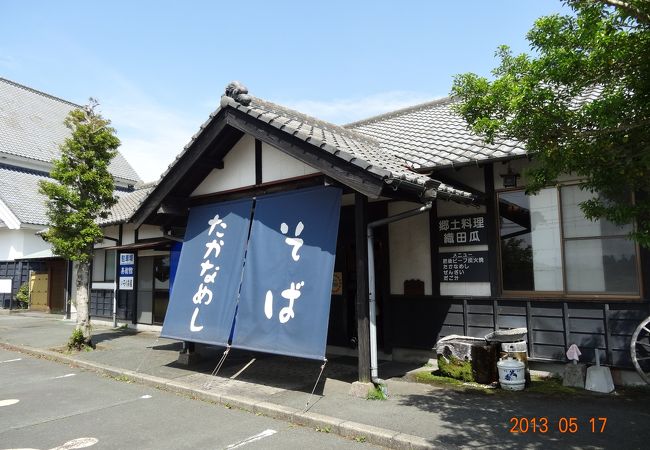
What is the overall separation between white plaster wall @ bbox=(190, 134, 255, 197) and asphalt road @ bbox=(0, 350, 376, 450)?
13.1 ft

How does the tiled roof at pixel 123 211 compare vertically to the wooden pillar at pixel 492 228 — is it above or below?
above

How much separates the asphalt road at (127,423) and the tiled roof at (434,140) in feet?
15.5

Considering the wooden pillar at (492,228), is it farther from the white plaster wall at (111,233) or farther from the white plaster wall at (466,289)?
the white plaster wall at (111,233)

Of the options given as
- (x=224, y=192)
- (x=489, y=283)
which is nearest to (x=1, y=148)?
(x=224, y=192)

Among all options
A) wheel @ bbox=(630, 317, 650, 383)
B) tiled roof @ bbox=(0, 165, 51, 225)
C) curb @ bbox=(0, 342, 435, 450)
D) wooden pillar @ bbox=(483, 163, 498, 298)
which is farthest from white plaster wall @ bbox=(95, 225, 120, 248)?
wheel @ bbox=(630, 317, 650, 383)

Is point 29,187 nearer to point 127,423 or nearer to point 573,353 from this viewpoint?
point 127,423

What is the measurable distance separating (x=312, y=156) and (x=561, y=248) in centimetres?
433

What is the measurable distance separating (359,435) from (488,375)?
112 inches

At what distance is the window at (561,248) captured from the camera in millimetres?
6688

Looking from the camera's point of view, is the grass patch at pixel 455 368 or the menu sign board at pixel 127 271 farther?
the menu sign board at pixel 127 271

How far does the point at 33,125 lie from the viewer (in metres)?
31.0

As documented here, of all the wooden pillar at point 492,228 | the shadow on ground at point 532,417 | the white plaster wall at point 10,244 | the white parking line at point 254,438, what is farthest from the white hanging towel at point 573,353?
the white plaster wall at point 10,244

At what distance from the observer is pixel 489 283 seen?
765 centimetres

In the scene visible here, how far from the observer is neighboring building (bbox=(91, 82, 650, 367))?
6.58 metres
